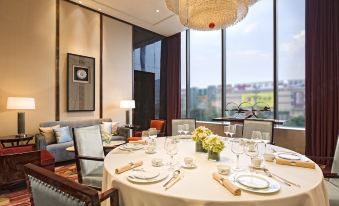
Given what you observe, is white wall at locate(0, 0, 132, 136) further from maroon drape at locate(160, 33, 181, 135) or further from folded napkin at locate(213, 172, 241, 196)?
folded napkin at locate(213, 172, 241, 196)

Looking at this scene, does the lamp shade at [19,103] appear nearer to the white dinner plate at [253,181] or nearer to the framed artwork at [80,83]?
the framed artwork at [80,83]

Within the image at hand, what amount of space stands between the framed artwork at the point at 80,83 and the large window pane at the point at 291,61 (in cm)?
422

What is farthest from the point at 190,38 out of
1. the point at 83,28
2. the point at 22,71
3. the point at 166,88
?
the point at 22,71

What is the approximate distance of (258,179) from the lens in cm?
124

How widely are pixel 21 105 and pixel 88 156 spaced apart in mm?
2304

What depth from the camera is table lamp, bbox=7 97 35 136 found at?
11.4 feet

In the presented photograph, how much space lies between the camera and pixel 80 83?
15.7 feet

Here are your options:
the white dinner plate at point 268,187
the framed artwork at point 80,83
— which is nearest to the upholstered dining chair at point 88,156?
the white dinner plate at point 268,187

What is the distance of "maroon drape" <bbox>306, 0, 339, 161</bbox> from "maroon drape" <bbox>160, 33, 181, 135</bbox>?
334 cm

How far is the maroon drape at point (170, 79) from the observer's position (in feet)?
20.8

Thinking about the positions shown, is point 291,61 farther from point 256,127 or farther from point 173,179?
point 173,179

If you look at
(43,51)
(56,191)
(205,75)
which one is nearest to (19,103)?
(43,51)

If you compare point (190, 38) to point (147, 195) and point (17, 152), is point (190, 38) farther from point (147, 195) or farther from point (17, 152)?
point (147, 195)

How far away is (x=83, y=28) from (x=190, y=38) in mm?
2973
